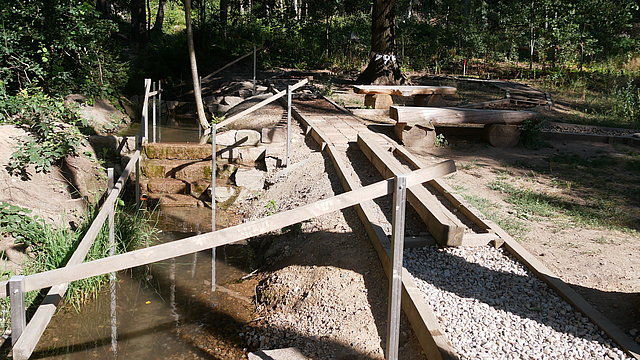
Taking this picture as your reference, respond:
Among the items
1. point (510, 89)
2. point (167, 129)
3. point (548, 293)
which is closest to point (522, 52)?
point (510, 89)

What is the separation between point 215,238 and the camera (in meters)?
3.12

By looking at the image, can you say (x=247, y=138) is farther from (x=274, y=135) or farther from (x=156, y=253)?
(x=156, y=253)

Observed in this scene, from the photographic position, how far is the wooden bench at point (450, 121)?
9547 millimetres

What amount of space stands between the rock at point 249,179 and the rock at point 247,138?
30.2 inches

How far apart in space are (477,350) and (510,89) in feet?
43.9

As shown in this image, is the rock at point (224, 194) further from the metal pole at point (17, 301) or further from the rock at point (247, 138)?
the metal pole at point (17, 301)

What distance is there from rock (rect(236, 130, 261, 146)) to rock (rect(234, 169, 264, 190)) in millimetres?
768

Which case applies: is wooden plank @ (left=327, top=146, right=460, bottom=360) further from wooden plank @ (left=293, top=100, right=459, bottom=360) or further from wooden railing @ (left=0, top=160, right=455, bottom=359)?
wooden railing @ (left=0, top=160, right=455, bottom=359)

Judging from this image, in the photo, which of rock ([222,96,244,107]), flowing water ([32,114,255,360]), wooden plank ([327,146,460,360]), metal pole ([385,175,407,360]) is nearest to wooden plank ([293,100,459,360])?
wooden plank ([327,146,460,360])

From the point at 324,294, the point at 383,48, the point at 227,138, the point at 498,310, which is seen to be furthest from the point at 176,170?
the point at 383,48

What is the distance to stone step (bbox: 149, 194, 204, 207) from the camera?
937 centimetres

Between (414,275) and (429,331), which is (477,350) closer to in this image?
(429,331)

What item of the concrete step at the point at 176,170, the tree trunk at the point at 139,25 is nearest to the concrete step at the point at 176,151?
the concrete step at the point at 176,170

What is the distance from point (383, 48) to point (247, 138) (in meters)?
7.01
